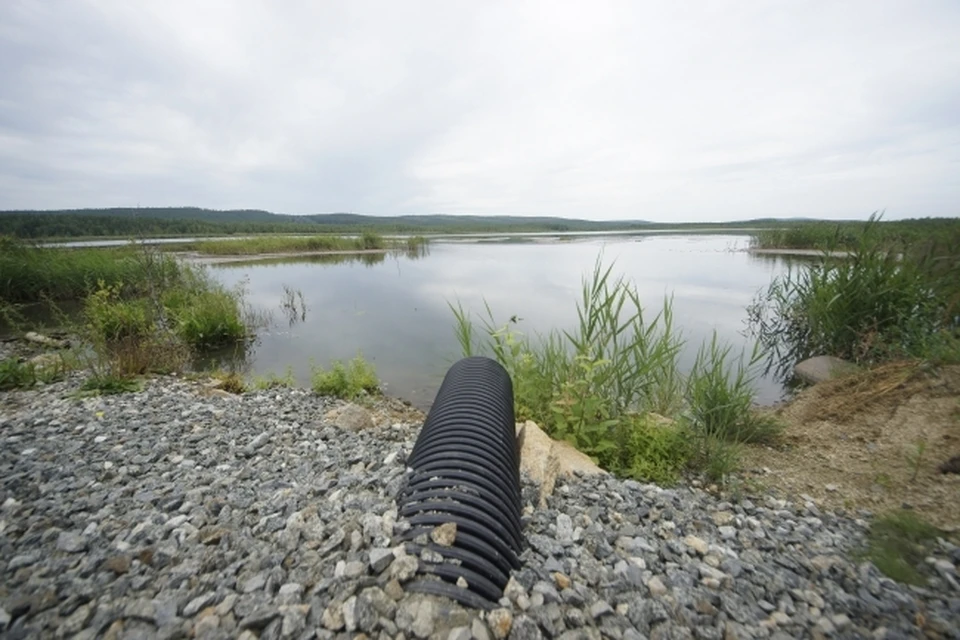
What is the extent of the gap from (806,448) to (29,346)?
12.3 m

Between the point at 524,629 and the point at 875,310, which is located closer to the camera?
the point at 524,629

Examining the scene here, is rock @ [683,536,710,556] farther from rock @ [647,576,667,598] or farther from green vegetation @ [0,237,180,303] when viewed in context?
green vegetation @ [0,237,180,303]

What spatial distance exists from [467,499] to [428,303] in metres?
11.0

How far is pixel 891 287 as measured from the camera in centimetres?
561

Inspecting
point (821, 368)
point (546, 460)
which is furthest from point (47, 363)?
point (821, 368)

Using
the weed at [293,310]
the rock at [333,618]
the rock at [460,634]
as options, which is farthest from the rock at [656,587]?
the weed at [293,310]

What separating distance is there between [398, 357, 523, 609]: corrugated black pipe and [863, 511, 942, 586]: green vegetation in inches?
67.8

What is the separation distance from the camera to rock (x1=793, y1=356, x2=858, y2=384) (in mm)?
5574

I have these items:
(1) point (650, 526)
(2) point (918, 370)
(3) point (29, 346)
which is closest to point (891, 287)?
(2) point (918, 370)

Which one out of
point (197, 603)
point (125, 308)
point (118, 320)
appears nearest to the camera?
point (197, 603)

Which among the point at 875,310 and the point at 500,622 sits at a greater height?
the point at 875,310

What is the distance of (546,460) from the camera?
264 centimetres

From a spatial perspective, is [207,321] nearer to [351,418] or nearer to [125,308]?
[125,308]

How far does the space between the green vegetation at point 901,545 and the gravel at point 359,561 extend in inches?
2.5
